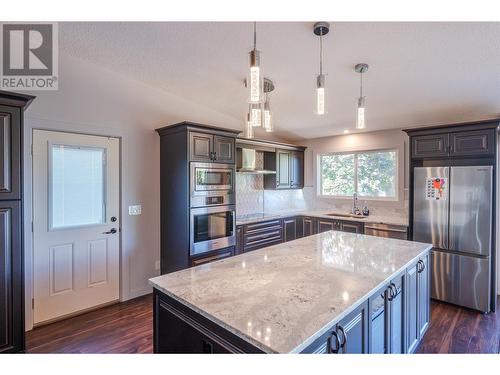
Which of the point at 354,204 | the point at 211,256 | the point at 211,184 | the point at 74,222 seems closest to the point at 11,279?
the point at 74,222

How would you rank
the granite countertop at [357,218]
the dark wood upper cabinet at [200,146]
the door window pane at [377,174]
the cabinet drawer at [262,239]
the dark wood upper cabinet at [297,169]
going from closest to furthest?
the dark wood upper cabinet at [200,146], the granite countertop at [357,218], the cabinet drawer at [262,239], the door window pane at [377,174], the dark wood upper cabinet at [297,169]

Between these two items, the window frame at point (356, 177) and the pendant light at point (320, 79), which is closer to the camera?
the pendant light at point (320, 79)

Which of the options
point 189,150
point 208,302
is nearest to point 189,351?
point 208,302

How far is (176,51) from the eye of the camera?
9.04 feet

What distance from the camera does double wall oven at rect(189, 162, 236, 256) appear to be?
3.44m

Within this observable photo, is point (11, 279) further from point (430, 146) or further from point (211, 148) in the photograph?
point (430, 146)

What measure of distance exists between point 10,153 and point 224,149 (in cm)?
221

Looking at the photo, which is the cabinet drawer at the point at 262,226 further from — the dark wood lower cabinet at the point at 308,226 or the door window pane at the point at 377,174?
the door window pane at the point at 377,174

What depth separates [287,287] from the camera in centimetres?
155

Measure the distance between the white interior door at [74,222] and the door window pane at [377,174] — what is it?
12.7ft

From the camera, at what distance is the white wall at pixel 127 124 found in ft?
9.56

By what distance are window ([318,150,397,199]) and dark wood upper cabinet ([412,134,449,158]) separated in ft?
2.91

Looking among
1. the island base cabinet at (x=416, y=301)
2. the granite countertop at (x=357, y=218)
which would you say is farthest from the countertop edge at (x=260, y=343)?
the granite countertop at (x=357, y=218)

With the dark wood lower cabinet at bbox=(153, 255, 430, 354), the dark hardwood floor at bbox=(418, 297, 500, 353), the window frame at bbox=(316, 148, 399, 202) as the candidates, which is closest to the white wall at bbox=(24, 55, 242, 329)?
the dark wood lower cabinet at bbox=(153, 255, 430, 354)
